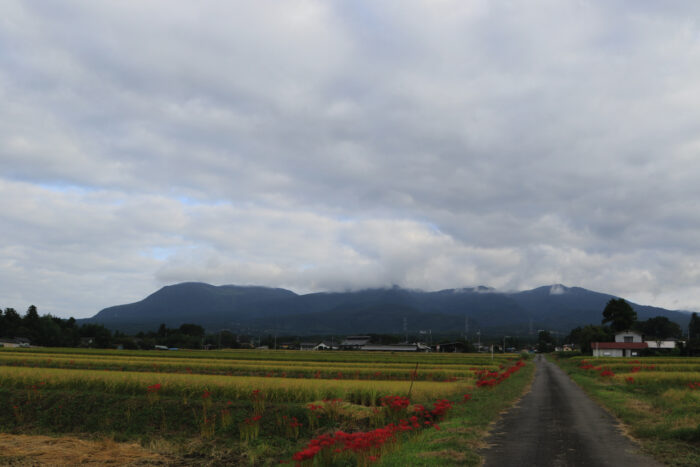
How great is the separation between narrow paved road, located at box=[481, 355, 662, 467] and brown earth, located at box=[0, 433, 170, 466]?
10169mm

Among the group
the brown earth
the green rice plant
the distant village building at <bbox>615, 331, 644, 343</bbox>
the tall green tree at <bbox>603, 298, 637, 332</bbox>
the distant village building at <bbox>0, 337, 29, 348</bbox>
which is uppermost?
the tall green tree at <bbox>603, 298, 637, 332</bbox>

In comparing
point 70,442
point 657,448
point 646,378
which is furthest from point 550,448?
point 646,378

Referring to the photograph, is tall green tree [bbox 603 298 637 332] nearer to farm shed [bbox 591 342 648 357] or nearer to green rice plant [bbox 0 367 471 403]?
farm shed [bbox 591 342 648 357]

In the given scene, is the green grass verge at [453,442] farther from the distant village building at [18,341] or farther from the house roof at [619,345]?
the distant village building at [18,341]

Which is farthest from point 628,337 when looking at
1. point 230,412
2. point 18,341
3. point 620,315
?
point 18,341

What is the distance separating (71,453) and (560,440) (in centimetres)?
1501

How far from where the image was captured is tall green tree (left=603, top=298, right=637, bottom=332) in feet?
423

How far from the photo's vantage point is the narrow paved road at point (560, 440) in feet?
43.3

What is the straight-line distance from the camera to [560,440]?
15.9 m

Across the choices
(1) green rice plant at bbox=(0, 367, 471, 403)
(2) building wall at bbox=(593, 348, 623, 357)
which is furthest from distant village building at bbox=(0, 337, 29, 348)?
(2) building wall at bbox=(593, 348, 623, 357)

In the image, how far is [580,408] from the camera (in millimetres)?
24500

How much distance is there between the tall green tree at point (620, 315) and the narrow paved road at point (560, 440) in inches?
4694

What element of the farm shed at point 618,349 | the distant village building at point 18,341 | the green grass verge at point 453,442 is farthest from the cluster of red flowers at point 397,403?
the distant village building at point 18,341

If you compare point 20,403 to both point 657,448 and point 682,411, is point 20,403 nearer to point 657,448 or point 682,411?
point 657,448
